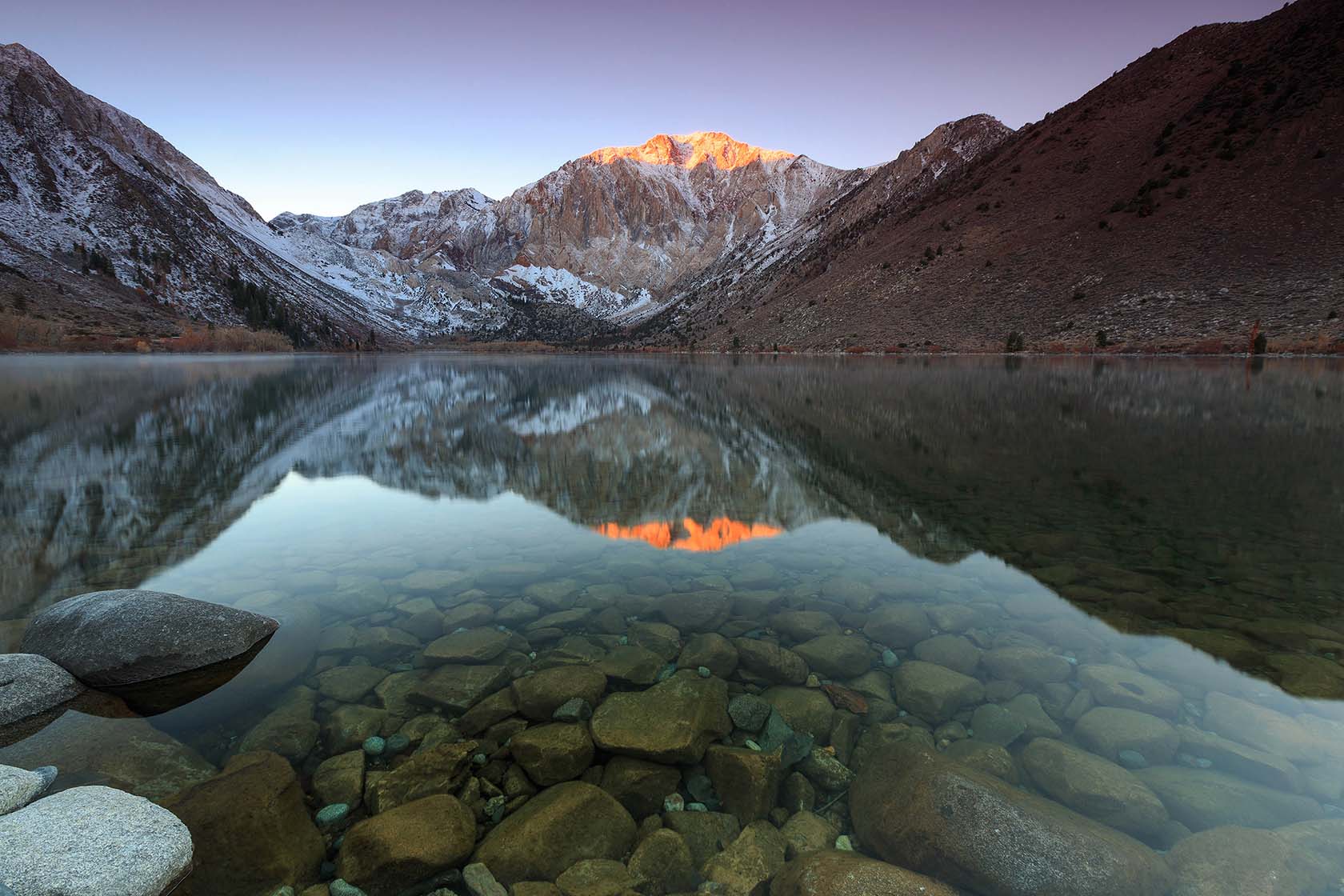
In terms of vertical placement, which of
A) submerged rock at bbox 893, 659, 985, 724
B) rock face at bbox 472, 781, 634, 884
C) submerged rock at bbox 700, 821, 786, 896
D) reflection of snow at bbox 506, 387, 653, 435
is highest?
reflection of snow at bbox 506, 387, 653, 435

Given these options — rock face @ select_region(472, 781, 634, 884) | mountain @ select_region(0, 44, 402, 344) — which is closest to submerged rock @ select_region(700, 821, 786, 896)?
rock face @ select_region(472, 781, 634, 884)

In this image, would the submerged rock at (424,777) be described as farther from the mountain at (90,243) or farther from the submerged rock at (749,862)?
the mountain at (90,243)

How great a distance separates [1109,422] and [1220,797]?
23236 millimetres

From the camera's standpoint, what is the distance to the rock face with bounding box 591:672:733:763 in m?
5.66

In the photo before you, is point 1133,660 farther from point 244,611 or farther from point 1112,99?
point 1112,99

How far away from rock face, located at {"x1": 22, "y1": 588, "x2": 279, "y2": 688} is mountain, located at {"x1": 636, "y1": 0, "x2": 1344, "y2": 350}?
85102 millimetres

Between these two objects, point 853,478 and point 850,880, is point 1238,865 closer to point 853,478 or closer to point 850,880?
point 850,880

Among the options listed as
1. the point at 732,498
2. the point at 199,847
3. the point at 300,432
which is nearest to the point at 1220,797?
the point at 199,847

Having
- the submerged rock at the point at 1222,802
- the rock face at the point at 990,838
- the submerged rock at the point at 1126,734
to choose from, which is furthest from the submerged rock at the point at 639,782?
the submerged rock at the point at 1222,802

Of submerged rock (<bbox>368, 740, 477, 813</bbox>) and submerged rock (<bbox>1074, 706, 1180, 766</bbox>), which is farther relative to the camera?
submerged rock (<bbox>1074, 706, 1180, 766</bbox>)

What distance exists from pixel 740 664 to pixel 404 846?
401cm

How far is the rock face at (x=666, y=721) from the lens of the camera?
566 cm

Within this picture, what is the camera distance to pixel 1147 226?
Result: 84938 millimetres

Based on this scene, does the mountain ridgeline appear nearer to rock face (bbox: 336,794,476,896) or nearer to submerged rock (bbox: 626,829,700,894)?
submerged rock (bbox: 626,829,700,894)
